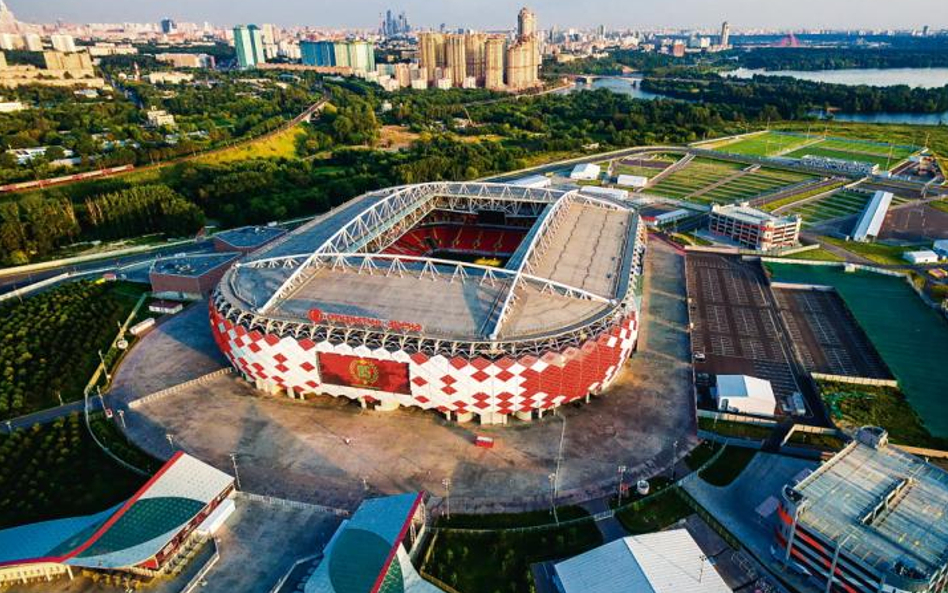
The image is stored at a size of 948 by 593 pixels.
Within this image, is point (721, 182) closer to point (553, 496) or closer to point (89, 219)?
point (553, 496)

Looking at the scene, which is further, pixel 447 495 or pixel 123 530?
pixel 447 495

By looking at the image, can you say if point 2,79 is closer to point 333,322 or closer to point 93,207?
point 93,207

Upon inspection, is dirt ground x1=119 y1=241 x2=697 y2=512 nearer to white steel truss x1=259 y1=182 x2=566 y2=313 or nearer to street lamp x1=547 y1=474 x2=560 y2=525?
street lamp x1=547 y1=474 x2=560 y2=525

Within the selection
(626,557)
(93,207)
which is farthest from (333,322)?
(93,207)

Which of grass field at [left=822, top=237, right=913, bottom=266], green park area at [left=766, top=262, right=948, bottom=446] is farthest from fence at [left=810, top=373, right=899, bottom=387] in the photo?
grass field at [left=822, top=237, right=913, bottom=266]

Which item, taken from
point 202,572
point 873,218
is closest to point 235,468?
point 202,572

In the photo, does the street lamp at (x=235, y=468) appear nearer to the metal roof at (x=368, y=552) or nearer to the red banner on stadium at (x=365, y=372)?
the red banner on stadium at (x=365, y=372)
